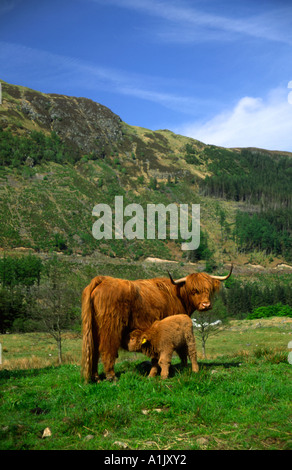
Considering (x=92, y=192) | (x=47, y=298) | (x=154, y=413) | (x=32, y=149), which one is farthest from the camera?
(x=32, y=149)

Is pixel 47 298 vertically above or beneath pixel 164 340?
beneath

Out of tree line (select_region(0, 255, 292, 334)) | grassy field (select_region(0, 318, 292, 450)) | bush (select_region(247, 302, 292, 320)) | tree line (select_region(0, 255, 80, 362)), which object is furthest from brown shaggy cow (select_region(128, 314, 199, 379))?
bush (select_region(247, 302, 292, 320))

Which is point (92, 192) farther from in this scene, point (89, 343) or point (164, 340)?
point (164, 340)

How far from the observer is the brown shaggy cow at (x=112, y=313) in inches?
299

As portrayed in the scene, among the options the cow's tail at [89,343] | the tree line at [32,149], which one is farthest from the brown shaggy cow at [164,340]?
the tree line at [32,149]

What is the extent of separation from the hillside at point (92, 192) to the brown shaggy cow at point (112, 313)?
8810 centimetres

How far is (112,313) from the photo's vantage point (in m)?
7.62

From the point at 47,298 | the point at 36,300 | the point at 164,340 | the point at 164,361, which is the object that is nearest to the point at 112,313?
the point at 164,340

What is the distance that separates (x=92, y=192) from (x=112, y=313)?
13508 cm

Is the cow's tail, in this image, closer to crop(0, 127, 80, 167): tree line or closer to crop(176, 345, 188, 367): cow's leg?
crop(176, 345, 188, 367): cow's leg

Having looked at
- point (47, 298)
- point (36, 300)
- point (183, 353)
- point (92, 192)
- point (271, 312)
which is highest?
point (92, 192)

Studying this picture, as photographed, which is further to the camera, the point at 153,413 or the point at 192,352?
the point at 192,352

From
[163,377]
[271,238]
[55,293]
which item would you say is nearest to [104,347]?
[163,377]
